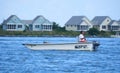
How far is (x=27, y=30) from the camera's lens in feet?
400

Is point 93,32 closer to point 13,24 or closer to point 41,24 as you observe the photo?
point 41,24

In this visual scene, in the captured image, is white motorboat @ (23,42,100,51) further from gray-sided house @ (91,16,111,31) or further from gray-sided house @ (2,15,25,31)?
gray-sided house @ (91,16,111,31)

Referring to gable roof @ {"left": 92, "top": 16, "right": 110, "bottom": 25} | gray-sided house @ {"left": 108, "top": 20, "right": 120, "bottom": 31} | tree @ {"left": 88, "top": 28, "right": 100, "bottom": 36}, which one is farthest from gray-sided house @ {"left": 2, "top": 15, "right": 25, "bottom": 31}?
gray-sided house @ {"left": 108, "top": 20, "right": 120, "bottom": 31}

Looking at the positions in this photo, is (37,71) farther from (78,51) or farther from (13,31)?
(13,31)

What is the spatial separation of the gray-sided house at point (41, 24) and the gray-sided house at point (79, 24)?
8032 millimetres

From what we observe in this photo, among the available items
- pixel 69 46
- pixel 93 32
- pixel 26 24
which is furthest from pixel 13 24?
pixel 69 46

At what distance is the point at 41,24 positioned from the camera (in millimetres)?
120812

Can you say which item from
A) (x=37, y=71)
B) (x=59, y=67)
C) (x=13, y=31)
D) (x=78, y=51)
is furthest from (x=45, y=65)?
(x=13, y=31)

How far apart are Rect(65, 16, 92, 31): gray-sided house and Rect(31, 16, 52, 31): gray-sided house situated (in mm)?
8032

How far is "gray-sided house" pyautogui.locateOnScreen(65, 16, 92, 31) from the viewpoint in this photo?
415 feet

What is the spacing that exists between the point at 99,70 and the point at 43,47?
67.0 feet

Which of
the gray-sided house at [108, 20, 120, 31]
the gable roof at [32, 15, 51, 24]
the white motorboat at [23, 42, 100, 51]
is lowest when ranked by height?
the white motorboat at [23, 42, 100, 51]

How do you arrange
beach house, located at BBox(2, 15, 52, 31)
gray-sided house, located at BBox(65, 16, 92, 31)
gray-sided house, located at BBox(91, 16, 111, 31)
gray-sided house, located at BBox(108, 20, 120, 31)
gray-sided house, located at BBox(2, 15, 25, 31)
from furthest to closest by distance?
gray-sided house, located at BBox(91, 16, 111, 31) → gray-sided house, located at BBox(108, 20, 120, 31) → gray-sided house, located at BBox(65, 16, 92, 31) → beach house, located at BBox(2, 15, 52, 31) → gray-sided house, located at BBox(2, 15, 25, 31)

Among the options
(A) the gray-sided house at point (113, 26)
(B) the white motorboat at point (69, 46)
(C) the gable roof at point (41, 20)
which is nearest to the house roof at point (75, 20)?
(A) the gray-sided house at point (113, 26)
